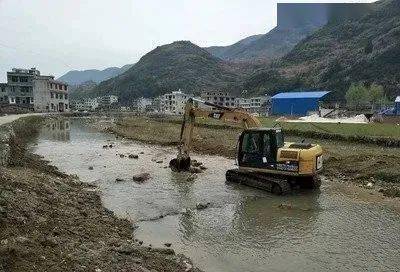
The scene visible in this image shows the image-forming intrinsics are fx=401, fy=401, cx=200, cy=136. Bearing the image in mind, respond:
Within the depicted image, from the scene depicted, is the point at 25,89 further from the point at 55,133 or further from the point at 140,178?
the point at 140,178

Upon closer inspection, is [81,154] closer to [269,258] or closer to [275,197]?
[275,197]

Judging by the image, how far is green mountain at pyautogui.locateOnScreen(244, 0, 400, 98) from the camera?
387ft

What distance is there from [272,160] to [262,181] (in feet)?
3.52

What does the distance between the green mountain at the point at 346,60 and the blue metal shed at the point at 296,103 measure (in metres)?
34.1

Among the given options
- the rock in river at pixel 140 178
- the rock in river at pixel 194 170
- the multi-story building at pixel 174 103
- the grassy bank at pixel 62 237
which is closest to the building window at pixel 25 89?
the multi-story building at pixel 174 103

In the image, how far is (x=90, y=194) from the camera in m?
16.4

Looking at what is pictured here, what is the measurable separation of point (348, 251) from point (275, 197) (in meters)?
6.01

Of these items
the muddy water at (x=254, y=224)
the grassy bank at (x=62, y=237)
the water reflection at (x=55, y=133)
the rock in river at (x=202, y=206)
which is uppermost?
the grassy bank at (x=62, y=237)

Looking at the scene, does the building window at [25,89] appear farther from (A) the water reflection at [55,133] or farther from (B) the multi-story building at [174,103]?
(A) the water reflection at [55,133]

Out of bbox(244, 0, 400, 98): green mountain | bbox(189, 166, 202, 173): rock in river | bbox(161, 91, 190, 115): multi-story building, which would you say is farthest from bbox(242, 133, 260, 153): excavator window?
bbox(161, 91, 190, 115): multi-story building

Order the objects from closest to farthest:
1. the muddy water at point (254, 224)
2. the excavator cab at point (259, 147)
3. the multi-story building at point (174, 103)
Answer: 1. the muddy water at point (254, 224)
2. the excavator cab at point (259, 147)
3. the multi-story building at point (174, 103)

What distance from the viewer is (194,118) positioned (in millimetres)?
22188

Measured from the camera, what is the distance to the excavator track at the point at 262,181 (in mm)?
17188

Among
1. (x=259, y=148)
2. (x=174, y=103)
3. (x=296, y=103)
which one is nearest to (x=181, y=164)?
(x=259, y=148)
